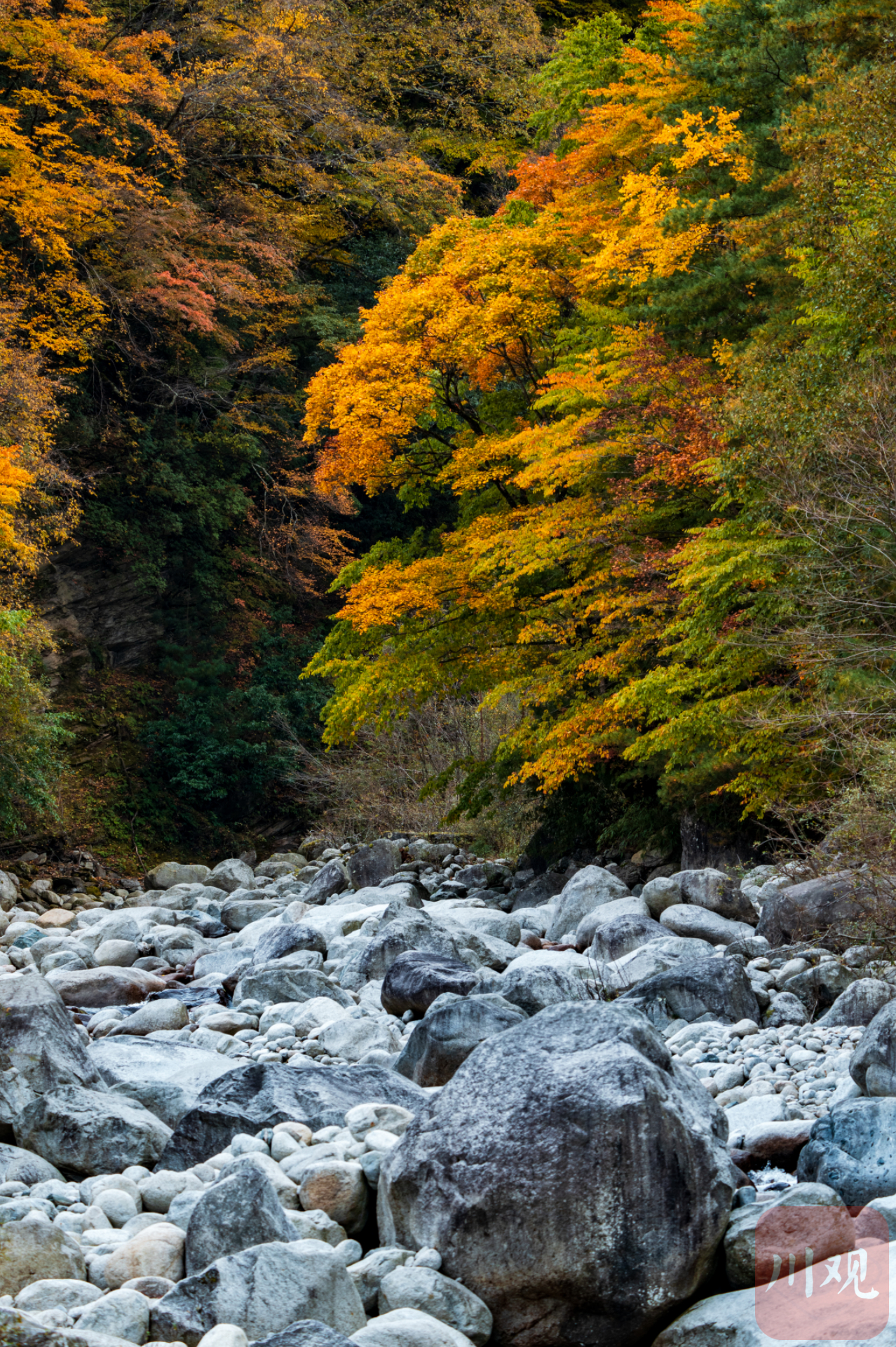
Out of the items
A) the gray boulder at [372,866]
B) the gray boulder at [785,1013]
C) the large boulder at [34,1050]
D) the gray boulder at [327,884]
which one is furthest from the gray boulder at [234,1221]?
the gray boulder at [372,866]

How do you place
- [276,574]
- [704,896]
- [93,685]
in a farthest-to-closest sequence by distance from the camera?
[276,574]
[93,685]
[704,896]

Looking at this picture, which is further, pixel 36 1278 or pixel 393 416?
pixel 393 416

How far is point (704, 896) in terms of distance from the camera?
939 centimetres

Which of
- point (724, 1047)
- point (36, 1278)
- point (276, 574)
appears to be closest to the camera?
point (36, 1278)

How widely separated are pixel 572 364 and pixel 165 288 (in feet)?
28.5

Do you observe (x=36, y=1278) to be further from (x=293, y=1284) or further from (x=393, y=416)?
(x=393, y=416)

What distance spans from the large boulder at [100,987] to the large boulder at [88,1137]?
145 inches

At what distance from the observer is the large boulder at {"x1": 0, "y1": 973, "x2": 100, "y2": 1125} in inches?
226

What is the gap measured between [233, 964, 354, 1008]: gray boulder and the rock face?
14.0ft

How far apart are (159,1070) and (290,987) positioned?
179 cm

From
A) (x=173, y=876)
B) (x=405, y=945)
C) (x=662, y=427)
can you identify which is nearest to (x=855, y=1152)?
(x=405, y=945)

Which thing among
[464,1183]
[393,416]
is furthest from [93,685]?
[464,1183]

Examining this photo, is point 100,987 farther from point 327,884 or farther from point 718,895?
point 327,884

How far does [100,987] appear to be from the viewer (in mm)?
9047
